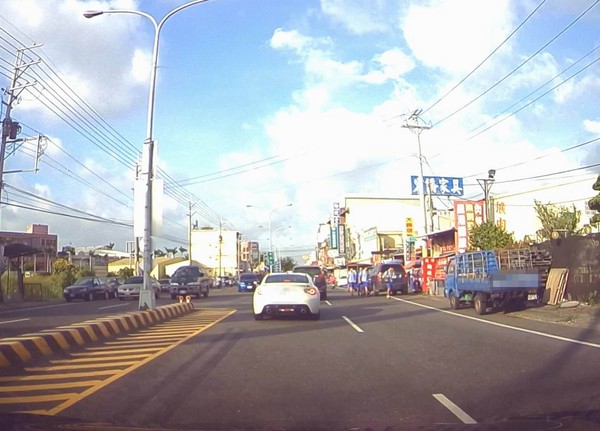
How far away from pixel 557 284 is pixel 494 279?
3.60m

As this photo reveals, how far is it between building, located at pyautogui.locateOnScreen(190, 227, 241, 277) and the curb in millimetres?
101324

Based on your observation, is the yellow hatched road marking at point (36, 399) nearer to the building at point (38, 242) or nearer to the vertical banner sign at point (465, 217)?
the vertical banner sign at point (465, 217)

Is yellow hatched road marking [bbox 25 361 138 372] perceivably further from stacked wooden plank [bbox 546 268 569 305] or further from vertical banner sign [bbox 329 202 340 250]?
vertical banner sign [bbox 329 202 340 250]

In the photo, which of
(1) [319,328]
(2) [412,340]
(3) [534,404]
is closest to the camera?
(3) [534,404]

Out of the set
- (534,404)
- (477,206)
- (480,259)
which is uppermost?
(477,206)

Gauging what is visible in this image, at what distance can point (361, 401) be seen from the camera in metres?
7.51

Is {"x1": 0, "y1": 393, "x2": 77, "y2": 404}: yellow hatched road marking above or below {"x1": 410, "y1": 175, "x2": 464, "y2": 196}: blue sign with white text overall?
below

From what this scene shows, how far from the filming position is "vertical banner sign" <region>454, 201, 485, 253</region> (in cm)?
3909

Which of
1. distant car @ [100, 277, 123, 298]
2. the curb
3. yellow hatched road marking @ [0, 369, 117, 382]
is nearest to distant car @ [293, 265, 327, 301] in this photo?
distant car @ [100, 277, 123, 298]

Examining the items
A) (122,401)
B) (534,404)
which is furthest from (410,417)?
(122,401)

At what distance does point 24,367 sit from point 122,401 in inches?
134

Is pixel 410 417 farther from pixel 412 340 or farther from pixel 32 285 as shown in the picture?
pixel 32 285

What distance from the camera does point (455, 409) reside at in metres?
6.99

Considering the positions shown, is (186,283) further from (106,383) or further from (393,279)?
(106,383)
